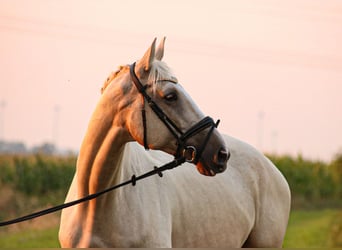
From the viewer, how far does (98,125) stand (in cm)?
468

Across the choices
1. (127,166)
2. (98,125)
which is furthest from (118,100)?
(127,166)

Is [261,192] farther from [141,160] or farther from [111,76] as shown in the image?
[111,76]

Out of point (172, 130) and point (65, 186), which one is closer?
point (172, 130)

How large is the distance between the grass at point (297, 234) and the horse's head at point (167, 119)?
1199 centimetres

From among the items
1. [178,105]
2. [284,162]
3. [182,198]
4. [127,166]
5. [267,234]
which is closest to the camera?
[178,105]

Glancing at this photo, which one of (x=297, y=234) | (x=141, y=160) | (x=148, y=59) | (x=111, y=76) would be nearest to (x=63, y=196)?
(x=297, y=234)

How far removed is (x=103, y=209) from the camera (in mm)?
4715

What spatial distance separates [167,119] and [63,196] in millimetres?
17469

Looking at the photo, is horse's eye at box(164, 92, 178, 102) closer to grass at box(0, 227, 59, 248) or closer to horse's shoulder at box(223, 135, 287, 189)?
horse's shoulder at box(223, 135, 287, 189)

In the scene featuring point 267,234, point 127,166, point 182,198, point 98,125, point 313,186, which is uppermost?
point 98,125

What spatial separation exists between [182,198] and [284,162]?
1965 centimetres

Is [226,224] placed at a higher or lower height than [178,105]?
lower

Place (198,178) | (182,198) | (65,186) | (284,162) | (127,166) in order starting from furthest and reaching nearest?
(284,162) < (65,186) < (198,178) < (182,198) < (127,166)

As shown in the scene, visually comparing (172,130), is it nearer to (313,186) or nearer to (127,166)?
(127,166)
